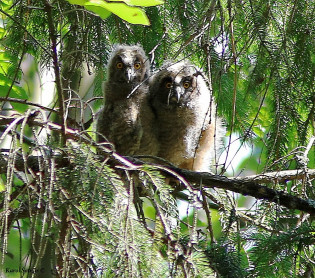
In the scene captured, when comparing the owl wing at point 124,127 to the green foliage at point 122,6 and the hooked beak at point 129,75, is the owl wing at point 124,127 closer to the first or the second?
the hooked beak at point 129,75

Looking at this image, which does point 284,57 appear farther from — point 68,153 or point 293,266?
point 68,153

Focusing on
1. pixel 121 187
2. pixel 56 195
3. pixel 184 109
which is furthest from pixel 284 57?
pixel 184 109

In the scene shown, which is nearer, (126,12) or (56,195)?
(126,12)

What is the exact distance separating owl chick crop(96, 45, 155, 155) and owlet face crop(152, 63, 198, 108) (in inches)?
4.3

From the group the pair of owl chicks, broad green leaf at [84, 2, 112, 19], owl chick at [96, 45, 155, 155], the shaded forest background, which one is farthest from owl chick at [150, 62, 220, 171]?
broad green leaf at [84, 2, 112, 19]

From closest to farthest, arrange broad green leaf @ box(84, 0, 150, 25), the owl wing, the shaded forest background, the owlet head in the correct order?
1. broad green leaf @ box(84, 0, 150, 25)
2. the shaded forest background
3. the owl wing
4. the owlet head

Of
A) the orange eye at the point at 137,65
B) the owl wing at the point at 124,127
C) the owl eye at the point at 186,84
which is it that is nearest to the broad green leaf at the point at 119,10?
the owl wing at the point at 124,127

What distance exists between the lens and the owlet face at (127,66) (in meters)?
3.71

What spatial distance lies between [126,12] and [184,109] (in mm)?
2315

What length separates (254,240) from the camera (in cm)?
205

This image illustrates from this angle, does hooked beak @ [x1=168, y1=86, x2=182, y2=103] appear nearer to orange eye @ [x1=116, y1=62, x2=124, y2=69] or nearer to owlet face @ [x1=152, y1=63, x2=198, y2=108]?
owlet face @ [x1=152, y1=63, x2=198, y2=108]

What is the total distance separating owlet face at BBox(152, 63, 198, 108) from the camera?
141 inches

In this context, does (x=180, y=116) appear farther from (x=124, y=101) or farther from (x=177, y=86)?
(x=124, y=101)

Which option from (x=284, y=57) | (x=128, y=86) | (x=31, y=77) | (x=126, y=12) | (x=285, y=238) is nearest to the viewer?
(x=126, y=12)
